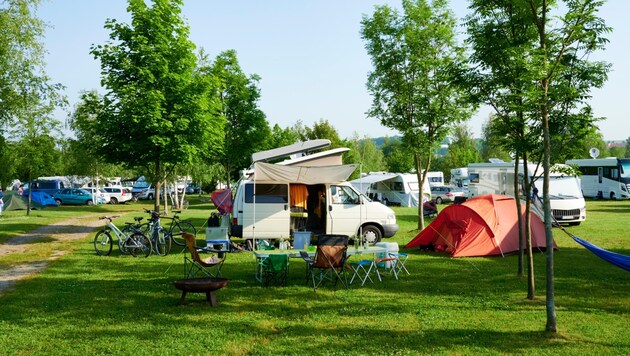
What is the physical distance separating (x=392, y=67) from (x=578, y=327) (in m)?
12.8

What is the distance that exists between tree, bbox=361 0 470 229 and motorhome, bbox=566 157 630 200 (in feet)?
66.8

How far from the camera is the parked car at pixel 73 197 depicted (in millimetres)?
37750

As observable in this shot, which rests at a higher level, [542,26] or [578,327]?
[542,26]

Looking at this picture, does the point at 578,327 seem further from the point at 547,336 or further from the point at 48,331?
the point at 48,331

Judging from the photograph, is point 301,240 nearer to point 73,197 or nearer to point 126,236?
point 126,236

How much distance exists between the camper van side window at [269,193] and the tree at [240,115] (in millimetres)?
18972

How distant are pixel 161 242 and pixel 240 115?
20.0 m

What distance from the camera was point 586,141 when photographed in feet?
25.3

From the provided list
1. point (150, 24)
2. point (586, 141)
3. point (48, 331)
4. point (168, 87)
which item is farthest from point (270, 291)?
point (150, 24)

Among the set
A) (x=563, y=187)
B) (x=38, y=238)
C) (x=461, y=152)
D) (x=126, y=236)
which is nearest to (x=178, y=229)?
(x=126, y=236)

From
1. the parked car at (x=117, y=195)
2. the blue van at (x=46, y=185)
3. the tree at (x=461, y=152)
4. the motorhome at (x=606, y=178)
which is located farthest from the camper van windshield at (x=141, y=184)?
the motorhome at (x=606, y=178)

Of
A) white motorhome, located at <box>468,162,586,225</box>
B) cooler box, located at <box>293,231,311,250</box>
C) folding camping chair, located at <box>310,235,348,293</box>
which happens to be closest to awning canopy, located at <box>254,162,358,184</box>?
cooler box, located at <box>293,231,311,250</box>

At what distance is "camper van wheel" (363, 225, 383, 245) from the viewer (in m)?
14.4

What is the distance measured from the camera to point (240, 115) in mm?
32344
